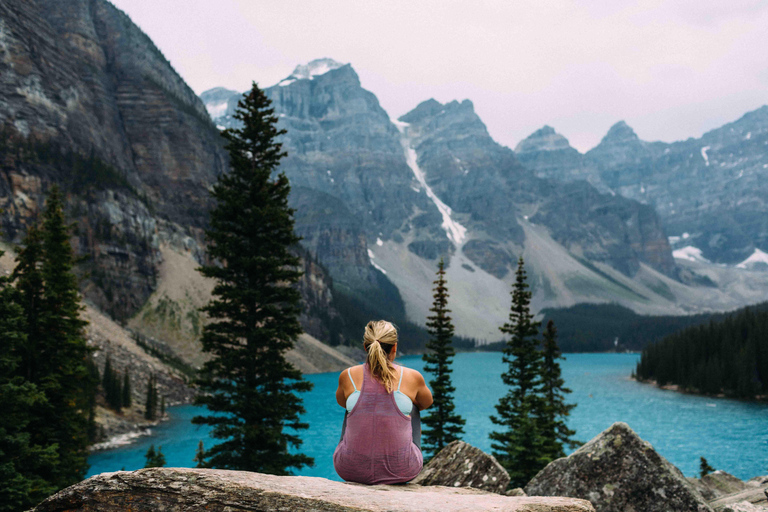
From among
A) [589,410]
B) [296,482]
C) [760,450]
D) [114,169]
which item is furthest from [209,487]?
[114,169]

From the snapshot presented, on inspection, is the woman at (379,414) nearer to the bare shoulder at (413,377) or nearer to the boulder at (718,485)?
the bare shoulder at (413,377)

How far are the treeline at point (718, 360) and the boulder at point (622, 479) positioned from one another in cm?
12279

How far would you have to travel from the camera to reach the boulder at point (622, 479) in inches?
348

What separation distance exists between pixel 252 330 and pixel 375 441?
16561mm

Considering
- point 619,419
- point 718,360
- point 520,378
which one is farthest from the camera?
point 718,360

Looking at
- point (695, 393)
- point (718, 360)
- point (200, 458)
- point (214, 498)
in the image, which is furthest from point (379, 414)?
point (695, 393)

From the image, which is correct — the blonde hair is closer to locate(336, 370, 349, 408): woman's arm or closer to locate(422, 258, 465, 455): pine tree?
locate(336, 370, 349, 408): woman's arm

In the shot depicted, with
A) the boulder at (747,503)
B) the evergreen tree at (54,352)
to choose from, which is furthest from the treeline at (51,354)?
the boulder at (747,503)

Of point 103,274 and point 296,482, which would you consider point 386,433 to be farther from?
point 103,274

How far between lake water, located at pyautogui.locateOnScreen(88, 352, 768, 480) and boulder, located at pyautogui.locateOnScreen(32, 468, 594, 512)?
34.6 metres

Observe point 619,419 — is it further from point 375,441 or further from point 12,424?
point 375,441

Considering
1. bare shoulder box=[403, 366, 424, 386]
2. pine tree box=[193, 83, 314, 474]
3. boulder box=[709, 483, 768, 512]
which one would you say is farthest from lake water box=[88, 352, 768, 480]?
bare shoulder box=[403, 366, 424, 386]

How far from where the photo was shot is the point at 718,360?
11500 centimetres

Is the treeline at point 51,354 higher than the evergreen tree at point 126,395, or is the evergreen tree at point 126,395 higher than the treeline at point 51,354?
the treeline at point 51,354
